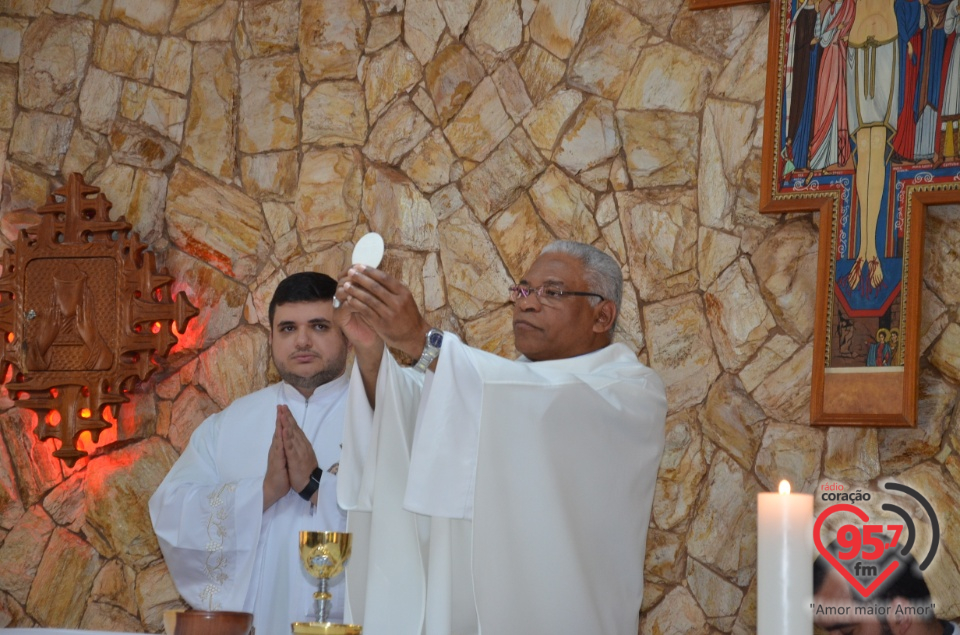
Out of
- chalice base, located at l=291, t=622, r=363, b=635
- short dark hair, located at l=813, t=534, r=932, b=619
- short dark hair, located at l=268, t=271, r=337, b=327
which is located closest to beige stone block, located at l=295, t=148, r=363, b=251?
short dark hair, located at l=268, t=271, r=337, b=327

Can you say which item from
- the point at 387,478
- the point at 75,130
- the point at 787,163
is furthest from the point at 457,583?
the point at 75,130

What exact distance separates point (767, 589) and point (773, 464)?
3.36 meters

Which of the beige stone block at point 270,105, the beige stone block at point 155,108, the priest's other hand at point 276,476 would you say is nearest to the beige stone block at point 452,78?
the beige stone block at point 270,105

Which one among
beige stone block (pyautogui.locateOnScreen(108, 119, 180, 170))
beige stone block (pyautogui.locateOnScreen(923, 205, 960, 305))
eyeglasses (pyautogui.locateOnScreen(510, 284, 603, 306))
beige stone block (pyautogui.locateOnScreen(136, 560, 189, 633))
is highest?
beige stone block (pyautogui.locateOnScreen(108, 119, 180, 170))

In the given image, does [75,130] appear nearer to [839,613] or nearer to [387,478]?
[387,478]

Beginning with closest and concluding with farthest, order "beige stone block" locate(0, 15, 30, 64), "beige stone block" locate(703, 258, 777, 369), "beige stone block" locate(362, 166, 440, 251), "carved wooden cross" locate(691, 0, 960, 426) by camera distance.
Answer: "carved wooden cross" locate(691, 0, 960, 426) < "beige stone block" locate(703, 258, 777, 369) < "beige stone block" locate(362, 166, 440, 251) < "beige stone block" locate(0, 15, 30, 64)

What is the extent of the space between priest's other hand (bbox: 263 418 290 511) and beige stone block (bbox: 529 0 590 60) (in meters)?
2.19

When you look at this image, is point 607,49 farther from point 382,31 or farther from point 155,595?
point 155,595

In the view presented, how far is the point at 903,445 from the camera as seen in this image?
190 inches

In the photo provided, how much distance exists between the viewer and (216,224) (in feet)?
21.2

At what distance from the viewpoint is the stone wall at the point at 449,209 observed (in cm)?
516

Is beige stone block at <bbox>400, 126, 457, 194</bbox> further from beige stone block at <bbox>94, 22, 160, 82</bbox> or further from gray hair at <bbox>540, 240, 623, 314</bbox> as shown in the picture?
beige stone block at <bbox>94, 22, 160, 82</bbox>

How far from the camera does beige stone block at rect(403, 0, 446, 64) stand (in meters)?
6.18

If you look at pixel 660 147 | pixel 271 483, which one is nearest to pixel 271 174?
pixel 271 483
